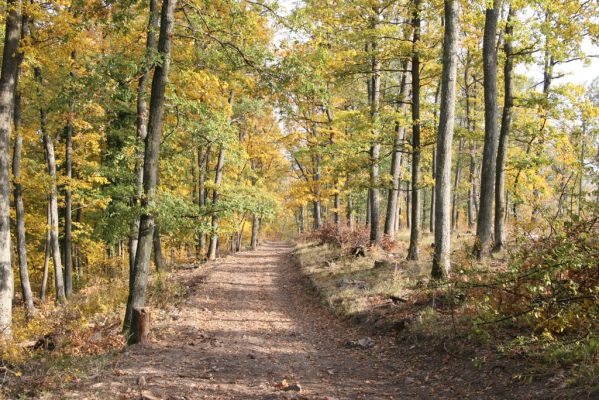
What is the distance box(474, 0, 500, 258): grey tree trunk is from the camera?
456 inches

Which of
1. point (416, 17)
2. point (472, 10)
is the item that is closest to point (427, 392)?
point (416, 17)

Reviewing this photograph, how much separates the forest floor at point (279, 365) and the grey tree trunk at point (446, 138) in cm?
279

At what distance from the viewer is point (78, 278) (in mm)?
24594

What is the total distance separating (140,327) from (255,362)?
2429 mm

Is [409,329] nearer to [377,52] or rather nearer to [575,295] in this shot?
[575,295]

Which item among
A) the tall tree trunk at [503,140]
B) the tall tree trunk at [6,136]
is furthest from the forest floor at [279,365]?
the tall tree trunk at [503,140]

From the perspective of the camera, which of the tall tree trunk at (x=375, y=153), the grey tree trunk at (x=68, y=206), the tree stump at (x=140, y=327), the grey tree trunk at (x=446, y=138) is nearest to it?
the tree stump at (x=140, y=327)

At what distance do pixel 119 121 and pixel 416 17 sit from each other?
1128cm

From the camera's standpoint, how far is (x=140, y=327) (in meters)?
8.05

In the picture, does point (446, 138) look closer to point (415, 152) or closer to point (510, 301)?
point (415, 152)

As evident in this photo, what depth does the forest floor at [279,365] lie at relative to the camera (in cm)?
561

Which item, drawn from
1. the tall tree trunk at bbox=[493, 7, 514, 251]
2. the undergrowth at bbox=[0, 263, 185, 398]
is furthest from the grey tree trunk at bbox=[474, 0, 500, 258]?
the undergrowth at bbox=[0, 263, 185, 398]

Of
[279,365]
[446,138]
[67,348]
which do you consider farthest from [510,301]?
[67,348]

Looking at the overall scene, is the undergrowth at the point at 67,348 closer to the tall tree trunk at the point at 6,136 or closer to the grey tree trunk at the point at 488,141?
the tall tree trunk at the point at 6,136
